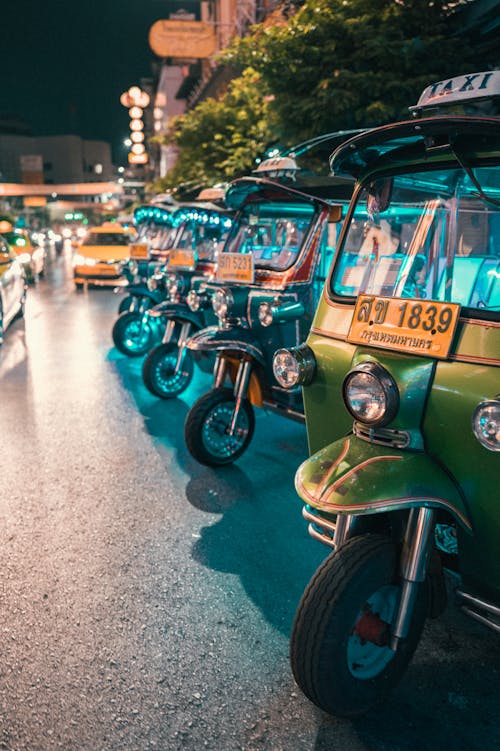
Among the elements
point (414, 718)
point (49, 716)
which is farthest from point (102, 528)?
point (414, 718)

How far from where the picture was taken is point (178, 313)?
7.15 m

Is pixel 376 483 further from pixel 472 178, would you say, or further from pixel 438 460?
pixel 472 178

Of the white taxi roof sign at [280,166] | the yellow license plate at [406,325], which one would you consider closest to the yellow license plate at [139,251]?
the white taxi roof sign at [280,166]

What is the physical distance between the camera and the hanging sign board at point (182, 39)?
2702 centimetres

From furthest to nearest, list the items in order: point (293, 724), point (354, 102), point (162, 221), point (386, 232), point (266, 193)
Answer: point (162, 221)
point (354, 102)
point (266, 193)
point (386, 232)
point (293, 724)

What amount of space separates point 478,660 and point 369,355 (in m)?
1.50

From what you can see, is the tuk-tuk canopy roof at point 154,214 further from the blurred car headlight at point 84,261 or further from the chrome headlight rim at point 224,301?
the blurred car headlight at point 84,261

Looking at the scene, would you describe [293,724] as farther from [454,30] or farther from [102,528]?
[454,30]

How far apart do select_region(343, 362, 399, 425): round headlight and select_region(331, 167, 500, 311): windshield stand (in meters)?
0.48

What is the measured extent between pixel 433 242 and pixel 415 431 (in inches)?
35.9

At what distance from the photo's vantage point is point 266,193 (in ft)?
19.5

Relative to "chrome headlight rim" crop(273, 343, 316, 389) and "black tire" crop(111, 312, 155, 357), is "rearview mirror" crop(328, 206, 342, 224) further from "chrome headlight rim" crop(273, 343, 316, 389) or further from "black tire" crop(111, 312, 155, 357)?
"black tire" crop(111, 312, 155, 357)

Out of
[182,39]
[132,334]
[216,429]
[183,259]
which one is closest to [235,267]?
[216,429]

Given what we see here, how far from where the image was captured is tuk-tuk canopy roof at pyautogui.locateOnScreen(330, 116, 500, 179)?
2.52m
